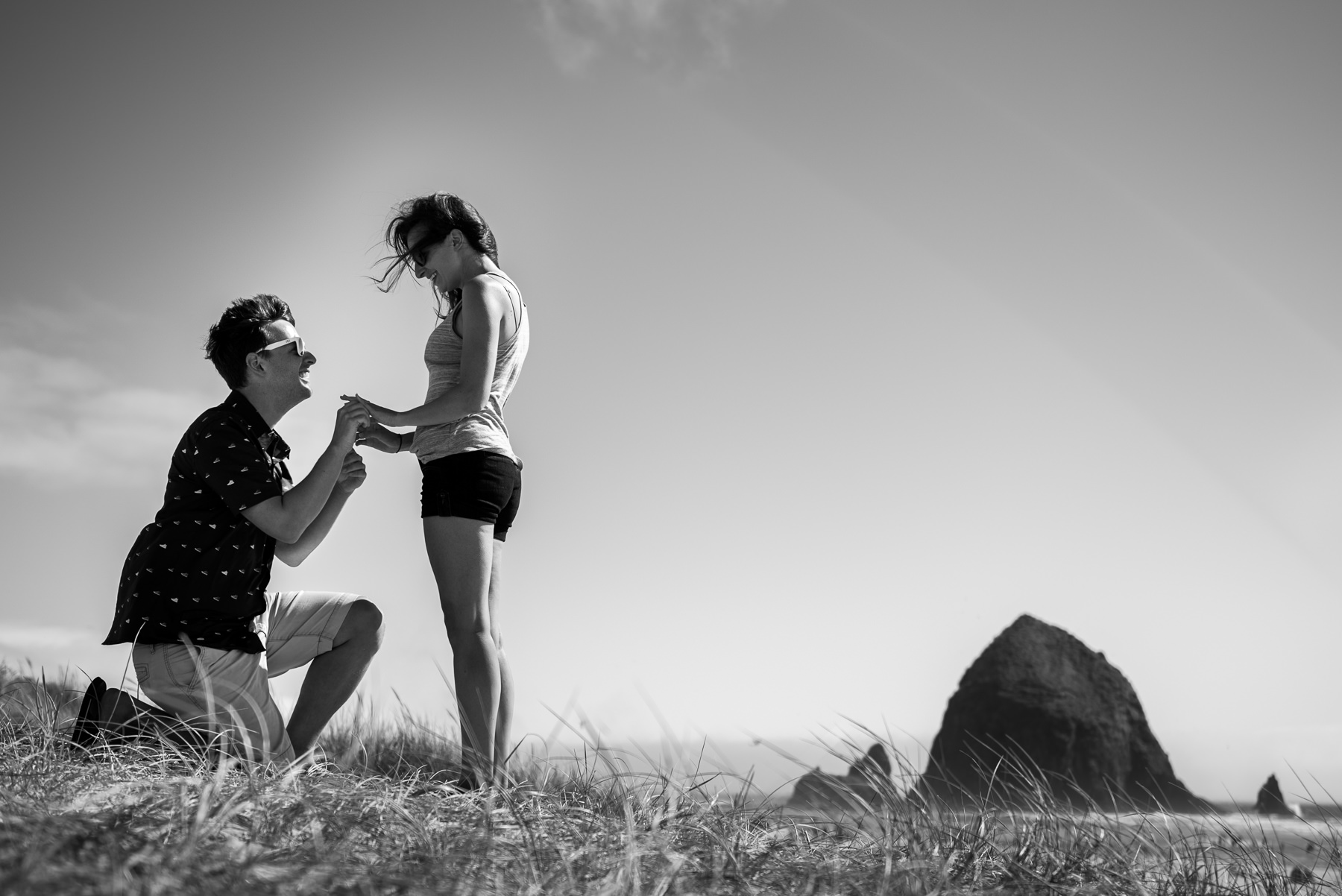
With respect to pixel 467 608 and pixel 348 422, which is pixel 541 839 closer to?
pixel 467 608

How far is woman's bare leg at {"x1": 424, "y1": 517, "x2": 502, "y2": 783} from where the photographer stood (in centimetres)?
333

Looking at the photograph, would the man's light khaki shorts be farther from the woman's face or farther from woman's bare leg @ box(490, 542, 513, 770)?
the woman's face

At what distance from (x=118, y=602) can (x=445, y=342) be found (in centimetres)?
145

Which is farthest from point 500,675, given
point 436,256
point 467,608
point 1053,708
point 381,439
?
point 1053,708

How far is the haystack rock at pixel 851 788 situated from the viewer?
116 inches

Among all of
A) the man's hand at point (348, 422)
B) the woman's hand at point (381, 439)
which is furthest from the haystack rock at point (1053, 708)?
the man's hand at point (348, 422)

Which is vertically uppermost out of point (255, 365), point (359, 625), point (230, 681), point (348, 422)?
point (255, 365)

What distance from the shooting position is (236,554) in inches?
127

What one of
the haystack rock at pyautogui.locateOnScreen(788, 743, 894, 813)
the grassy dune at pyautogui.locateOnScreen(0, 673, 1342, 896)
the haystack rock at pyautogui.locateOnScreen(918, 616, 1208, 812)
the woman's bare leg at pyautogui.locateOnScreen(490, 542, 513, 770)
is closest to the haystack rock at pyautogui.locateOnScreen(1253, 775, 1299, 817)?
the grassy dune at pyautogui.locateOnScreen(0, 673, 1342, 896)

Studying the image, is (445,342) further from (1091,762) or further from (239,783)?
(1091,762)

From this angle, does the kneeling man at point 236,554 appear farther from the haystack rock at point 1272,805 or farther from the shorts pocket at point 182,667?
the haystack rock at point 1272,805

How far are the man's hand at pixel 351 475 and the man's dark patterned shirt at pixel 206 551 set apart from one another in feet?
0.76

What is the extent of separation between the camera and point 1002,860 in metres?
2.77

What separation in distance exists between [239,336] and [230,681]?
3.94 feet
